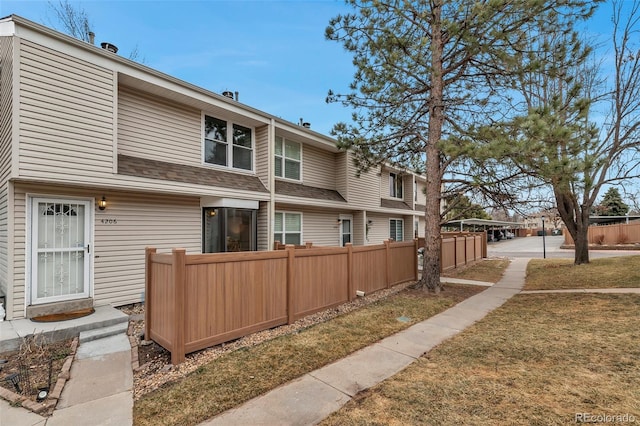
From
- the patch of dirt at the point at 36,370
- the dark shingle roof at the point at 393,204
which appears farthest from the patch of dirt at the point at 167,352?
the dark shingle roof at the point at 393,204

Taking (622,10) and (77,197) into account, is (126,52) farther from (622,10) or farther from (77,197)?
(622,10)

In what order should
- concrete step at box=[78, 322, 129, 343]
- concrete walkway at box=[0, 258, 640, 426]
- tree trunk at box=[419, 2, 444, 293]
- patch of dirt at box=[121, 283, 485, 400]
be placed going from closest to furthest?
concrete walkway at box=[0, 258, 640, 426] < patch of dirt at box=[121, 283, 485, 400] < concrete step at box=[78, 322, 129, 343] < tree trunk at box=[419, 2, 444, 293]

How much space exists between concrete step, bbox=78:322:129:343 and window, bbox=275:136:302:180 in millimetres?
6482

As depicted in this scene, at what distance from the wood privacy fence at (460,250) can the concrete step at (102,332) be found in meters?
10.6

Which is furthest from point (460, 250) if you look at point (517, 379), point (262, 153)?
point (517, 379)

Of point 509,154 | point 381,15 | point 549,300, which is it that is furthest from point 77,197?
point 549,300

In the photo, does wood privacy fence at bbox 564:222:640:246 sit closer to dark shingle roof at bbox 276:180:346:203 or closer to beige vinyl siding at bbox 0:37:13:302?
dark shingle roof at bbox 276:180:346:203

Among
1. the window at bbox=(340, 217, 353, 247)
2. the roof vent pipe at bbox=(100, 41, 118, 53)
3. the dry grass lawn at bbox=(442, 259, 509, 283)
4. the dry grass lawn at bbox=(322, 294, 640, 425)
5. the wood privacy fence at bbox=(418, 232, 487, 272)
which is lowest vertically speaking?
the dry grass lawn at bbox=(442, 259, 509, 283)

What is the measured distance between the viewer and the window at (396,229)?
57.1 ft

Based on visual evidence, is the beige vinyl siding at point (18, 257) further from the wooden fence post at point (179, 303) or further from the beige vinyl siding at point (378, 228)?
the beige vinyl siding at point (378, 228)

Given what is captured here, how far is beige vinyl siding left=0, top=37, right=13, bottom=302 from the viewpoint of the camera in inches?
218

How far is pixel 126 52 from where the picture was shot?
53.3 feet

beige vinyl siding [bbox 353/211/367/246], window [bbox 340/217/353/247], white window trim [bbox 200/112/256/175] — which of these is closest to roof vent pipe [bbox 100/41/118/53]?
white window trim [bbox 200/112/256/175]

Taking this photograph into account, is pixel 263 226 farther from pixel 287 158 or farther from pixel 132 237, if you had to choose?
pixel 132 237
